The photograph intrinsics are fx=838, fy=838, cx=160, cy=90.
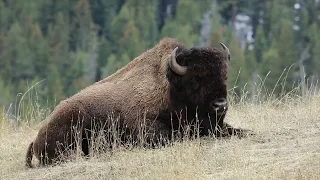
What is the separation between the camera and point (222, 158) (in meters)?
8.80

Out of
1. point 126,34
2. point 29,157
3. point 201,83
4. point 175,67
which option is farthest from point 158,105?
point 126,34

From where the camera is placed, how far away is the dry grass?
8180 mm

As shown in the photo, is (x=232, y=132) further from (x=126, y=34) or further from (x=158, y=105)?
(x=126, y=34)

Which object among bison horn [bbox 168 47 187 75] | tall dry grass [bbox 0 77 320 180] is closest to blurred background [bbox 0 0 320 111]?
tall dry grass [bbox 0 77 320 180]

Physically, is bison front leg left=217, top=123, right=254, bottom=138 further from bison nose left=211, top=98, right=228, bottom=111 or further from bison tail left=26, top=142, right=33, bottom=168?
bison tail left=26, top=142, right=33, bottom=168

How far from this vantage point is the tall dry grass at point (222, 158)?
8.20m

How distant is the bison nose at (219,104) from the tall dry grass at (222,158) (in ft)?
1.24

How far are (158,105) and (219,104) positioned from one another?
95cm

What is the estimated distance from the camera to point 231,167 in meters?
8.42

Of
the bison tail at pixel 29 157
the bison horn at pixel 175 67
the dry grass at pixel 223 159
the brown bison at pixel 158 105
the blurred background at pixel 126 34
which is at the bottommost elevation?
the blurred background at pixel 126 34

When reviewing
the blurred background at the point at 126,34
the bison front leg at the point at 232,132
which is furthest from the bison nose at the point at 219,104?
the blurred background at the point at 126,34

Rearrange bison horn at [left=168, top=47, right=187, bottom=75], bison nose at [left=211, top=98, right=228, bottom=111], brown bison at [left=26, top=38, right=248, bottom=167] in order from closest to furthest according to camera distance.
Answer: bison nose at [left=211, top=98, right=228, bottom=111], brown bison at [left=26, top=38, right=248, bottom=167], bison horn at [left=168, top=47, right=187, bottom=75]

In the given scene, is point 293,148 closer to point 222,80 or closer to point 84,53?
point 222,80

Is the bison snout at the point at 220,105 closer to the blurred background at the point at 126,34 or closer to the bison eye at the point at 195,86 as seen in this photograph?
the bison eye at the point at 195,86
